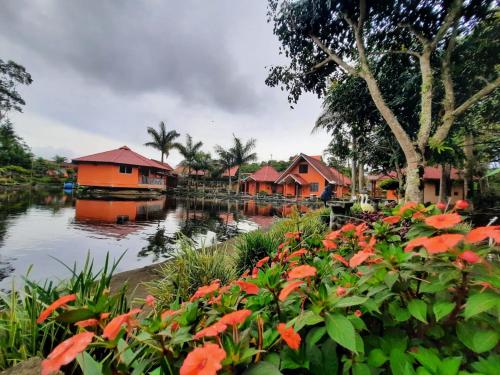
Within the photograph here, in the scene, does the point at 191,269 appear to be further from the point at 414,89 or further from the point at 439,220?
the point at 414,89

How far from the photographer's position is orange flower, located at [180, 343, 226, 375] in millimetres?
538

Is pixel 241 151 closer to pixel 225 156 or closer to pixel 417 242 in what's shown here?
pixel 225 156

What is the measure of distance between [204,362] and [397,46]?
992cm

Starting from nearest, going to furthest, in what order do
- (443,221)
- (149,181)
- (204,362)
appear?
(204,362) < (443,221) < (149,181)

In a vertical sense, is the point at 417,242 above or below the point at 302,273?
above

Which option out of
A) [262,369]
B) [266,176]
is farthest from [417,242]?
[266,176]

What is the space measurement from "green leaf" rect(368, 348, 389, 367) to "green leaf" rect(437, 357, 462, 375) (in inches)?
5.8

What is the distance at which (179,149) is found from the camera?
134ft

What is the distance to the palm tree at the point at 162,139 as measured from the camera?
43.6 metres

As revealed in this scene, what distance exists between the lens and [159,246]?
782 cm

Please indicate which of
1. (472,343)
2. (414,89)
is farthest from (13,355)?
(414,89)

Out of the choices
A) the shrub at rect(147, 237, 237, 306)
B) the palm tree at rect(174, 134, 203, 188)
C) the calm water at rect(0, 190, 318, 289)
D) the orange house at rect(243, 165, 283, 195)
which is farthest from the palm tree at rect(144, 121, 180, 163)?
the shrub at rect(147, 237, 237, 306)

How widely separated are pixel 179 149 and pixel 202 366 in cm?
4218

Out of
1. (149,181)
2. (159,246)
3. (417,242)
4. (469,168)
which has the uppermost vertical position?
(469,168)
